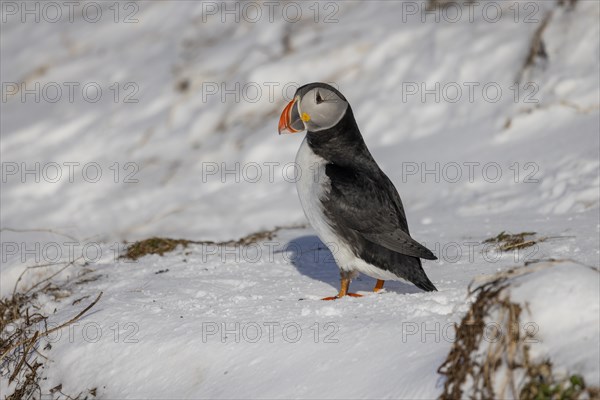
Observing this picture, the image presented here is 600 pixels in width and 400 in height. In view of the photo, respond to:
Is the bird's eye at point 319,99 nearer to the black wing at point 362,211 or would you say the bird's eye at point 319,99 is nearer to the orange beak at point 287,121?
the orange beak at point 287,121

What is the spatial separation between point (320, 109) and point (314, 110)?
1.7 inches

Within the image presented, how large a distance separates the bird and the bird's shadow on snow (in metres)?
0.26

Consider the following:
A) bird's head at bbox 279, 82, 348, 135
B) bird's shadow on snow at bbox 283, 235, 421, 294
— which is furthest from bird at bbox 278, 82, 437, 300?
bird's shadow on snow at bbox 283, 235, 421, 294

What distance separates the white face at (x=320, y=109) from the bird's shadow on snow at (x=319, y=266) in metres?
1.22

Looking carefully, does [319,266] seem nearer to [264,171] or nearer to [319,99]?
[319,99]

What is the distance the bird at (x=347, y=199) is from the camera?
5668mm

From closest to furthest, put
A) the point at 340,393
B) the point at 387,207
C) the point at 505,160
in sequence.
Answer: the point at 340,393
the point at 387,207
the point at 505,160

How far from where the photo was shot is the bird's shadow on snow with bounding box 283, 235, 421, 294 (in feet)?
20.6

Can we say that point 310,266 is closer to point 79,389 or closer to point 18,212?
point 79,389

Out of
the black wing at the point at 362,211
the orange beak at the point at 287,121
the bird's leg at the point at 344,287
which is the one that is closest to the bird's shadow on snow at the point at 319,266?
the bird's leg at the point at 344,287

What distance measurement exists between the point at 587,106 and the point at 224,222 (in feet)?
13.6

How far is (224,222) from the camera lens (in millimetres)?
9273

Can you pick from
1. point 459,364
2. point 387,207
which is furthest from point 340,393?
point 387,207

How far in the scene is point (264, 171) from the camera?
10117mm
